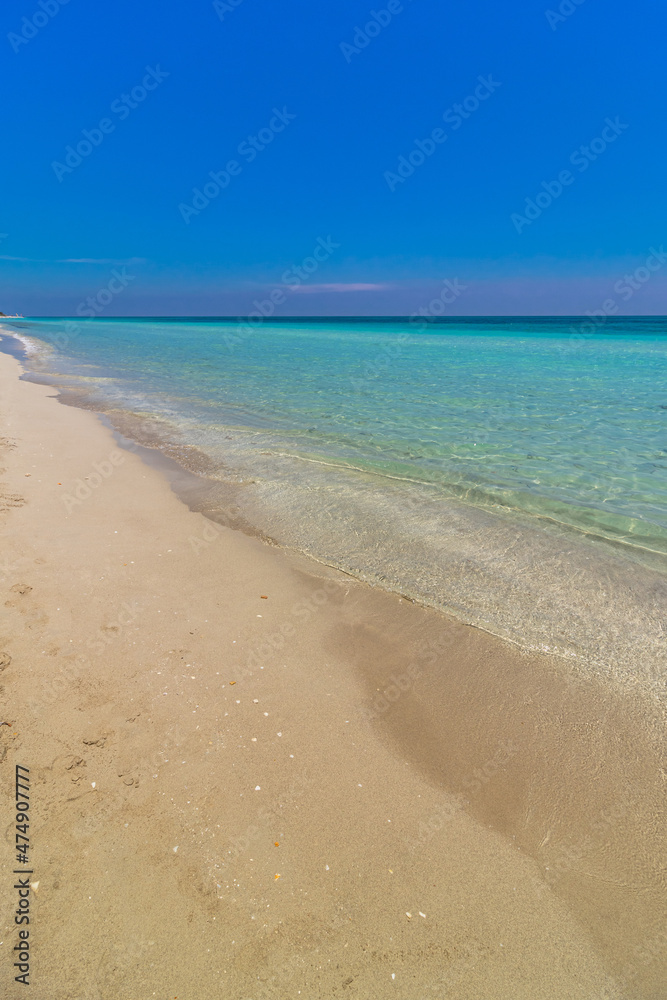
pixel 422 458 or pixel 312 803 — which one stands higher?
pixel 422 458

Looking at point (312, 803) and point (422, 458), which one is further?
point (422, 458)

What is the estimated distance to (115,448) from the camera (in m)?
9.46

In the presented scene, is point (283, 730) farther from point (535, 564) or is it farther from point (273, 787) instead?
point (535, 564)

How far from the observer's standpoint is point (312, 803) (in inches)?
100

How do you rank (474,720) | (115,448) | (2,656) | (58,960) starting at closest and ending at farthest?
1. (58,960)
2. (474,720)
3. (2,656)
4. (115,448)

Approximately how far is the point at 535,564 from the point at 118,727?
4.12 m

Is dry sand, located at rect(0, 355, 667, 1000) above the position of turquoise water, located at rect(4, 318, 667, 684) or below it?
below

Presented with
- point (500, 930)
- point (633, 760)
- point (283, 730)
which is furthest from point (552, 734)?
point (283, 730)

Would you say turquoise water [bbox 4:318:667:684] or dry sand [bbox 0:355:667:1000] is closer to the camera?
dry sand [bbox 0:355:667:1000]

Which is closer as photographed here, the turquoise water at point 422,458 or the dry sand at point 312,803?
the dry sand at point 312,803

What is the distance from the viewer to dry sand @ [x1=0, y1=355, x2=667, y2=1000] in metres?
1.95

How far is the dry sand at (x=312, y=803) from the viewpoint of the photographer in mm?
1945

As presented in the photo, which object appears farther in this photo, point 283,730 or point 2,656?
point 2,656

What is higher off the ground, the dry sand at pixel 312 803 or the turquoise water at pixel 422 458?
the turquoise water at pixel 422 458
